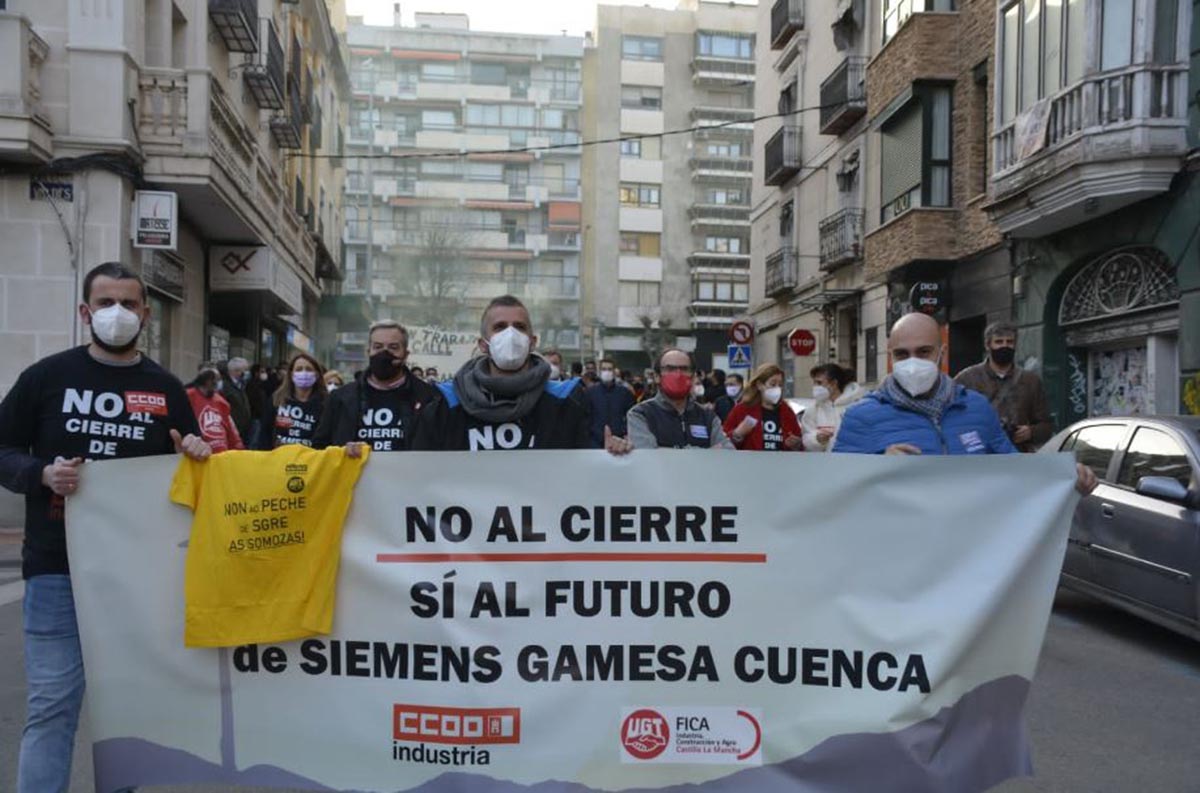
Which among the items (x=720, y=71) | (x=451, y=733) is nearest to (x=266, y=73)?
(x=451, y=733)

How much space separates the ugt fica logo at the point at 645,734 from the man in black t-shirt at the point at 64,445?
1.70 meters

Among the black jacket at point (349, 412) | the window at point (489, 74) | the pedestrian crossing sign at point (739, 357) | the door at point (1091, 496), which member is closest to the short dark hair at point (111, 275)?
the black jacket at point (349, 412)

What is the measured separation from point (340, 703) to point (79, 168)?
11507mm

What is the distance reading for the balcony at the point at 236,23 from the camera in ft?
55.9

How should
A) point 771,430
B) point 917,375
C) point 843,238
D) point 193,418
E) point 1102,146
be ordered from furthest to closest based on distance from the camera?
point 843,238 < point 1102,146 < point 771,430 < point 917,375 < point 193,418

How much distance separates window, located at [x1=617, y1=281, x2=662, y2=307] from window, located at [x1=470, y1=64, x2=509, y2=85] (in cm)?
1559

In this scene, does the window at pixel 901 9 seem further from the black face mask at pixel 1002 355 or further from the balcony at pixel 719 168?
the balcony at pixel 719 168

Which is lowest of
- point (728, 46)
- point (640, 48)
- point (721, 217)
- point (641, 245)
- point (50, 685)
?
point (50, 685)

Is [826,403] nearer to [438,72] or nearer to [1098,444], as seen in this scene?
[1098,444]

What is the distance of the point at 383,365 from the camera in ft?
19.7

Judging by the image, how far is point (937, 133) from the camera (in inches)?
798

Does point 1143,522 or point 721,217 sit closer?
point 1143,522

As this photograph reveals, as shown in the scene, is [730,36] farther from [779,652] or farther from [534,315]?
[779,652]

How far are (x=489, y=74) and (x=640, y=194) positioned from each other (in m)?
12.9
